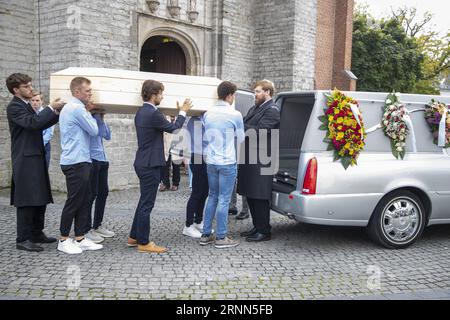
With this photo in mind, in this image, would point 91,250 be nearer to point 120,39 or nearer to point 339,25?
point 120,39

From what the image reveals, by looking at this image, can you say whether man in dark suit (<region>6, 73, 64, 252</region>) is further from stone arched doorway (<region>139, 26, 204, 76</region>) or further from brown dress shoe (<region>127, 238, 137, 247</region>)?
stone arched doorway (<region>139, 26, 204, 76</region>)

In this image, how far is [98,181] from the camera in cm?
634

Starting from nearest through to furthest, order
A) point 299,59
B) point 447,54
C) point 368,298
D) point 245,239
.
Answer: point 368,298 < point 245,239 < point 299,59 < point 447,54

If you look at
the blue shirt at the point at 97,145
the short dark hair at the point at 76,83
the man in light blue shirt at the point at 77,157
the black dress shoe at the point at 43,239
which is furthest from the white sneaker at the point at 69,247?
the short dark hair at the point at 76,83

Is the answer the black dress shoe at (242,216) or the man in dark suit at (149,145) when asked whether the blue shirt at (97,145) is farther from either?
the black dress shoe at (242,216)

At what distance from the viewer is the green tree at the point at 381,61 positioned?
25.8 m

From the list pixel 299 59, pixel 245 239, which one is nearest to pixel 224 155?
pixel 245 239

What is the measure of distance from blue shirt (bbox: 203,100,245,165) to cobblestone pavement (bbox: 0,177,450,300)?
120 cm

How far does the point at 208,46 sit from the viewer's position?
14125 mm

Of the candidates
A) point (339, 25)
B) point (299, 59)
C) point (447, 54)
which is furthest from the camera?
point (447, 54)

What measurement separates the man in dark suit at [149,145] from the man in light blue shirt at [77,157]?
0.57m

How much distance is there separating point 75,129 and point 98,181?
1179mm

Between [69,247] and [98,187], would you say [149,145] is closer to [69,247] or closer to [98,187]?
[98,187]

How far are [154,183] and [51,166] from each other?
6.20 m
